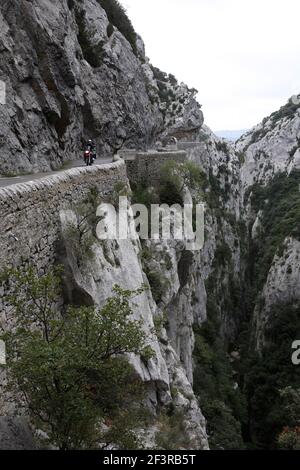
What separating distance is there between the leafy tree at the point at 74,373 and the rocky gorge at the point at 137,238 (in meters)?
0.60

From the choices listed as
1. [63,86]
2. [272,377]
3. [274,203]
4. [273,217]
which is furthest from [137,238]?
[274,203]

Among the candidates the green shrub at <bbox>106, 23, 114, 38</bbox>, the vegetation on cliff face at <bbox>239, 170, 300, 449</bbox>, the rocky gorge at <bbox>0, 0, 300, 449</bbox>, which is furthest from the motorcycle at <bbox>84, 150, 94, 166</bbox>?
the green shrub at <bbox>106, 23, 114, 38</bbox>

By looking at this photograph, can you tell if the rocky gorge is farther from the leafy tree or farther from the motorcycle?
the motorcycle

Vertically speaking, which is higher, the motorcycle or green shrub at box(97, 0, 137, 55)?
green shrub at box(97, 0, 137, 55)

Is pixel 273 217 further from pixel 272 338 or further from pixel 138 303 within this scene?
pixel 138 303

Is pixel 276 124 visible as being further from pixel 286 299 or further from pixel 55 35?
pixel 55 35

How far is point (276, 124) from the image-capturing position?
348ft

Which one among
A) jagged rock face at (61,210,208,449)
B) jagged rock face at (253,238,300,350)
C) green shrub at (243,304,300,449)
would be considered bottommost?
green shrub at (243,304,300,449)

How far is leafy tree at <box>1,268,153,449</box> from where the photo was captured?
22.3 ft

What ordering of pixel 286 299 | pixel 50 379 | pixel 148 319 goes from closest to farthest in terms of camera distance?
pixel 50 379 → pixel 148 319 → pixel 286 299

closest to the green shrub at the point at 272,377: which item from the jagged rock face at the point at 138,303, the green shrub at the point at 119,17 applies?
the jagged rock face at the point at 138,303

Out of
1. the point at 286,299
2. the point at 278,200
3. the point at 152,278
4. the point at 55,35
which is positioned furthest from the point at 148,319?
the point at 278,200

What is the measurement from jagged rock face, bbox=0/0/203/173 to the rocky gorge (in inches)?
2.8
